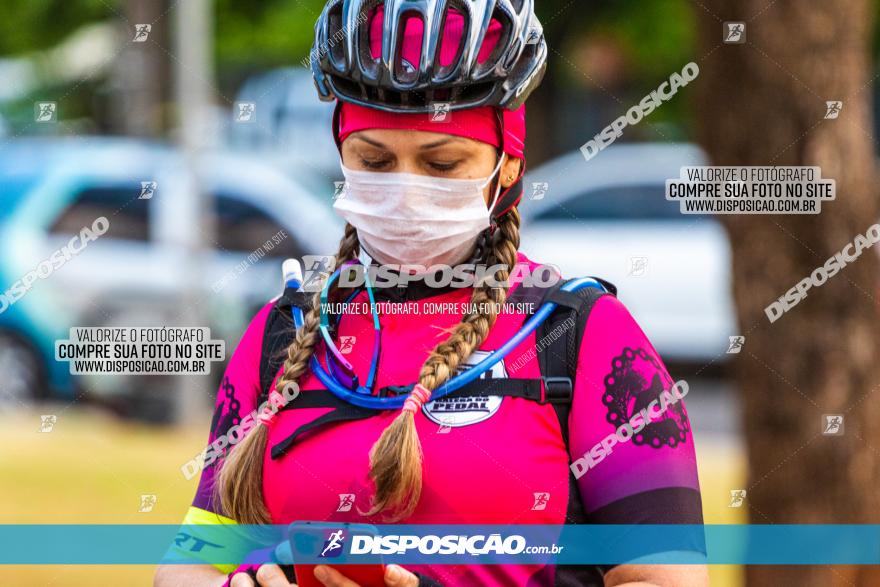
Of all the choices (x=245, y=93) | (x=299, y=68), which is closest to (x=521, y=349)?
(x=299, y=68)

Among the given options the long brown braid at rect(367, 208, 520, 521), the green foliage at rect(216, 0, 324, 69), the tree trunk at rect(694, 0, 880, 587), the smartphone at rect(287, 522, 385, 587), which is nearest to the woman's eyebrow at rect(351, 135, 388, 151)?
the long brown braid at rect(367, 208, 520, 521)

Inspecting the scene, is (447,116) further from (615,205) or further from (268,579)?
(615,205)

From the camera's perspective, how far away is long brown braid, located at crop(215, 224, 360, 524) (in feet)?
8.80

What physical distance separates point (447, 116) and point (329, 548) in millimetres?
880

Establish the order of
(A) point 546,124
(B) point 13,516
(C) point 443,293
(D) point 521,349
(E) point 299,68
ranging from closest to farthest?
(D) point 521,349 → (C) point 443,293 → (B) point 13,516 → (A) point 546,124 → (E) point 299,68

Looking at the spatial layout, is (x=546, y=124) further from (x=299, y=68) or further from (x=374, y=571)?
(x=374, y=571)

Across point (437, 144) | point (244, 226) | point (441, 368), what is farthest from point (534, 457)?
point (244, 226)

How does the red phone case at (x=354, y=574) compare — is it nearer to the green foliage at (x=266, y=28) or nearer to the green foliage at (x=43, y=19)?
the green foliage at (x=266, y=28)

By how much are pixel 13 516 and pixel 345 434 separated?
599 centimetres

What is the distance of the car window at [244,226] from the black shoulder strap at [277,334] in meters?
11.4

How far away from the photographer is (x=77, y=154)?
46.2 feet

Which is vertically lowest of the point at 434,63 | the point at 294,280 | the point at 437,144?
the point at 294,280

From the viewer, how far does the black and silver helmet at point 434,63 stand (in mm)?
2703

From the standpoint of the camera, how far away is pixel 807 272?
5.40m
